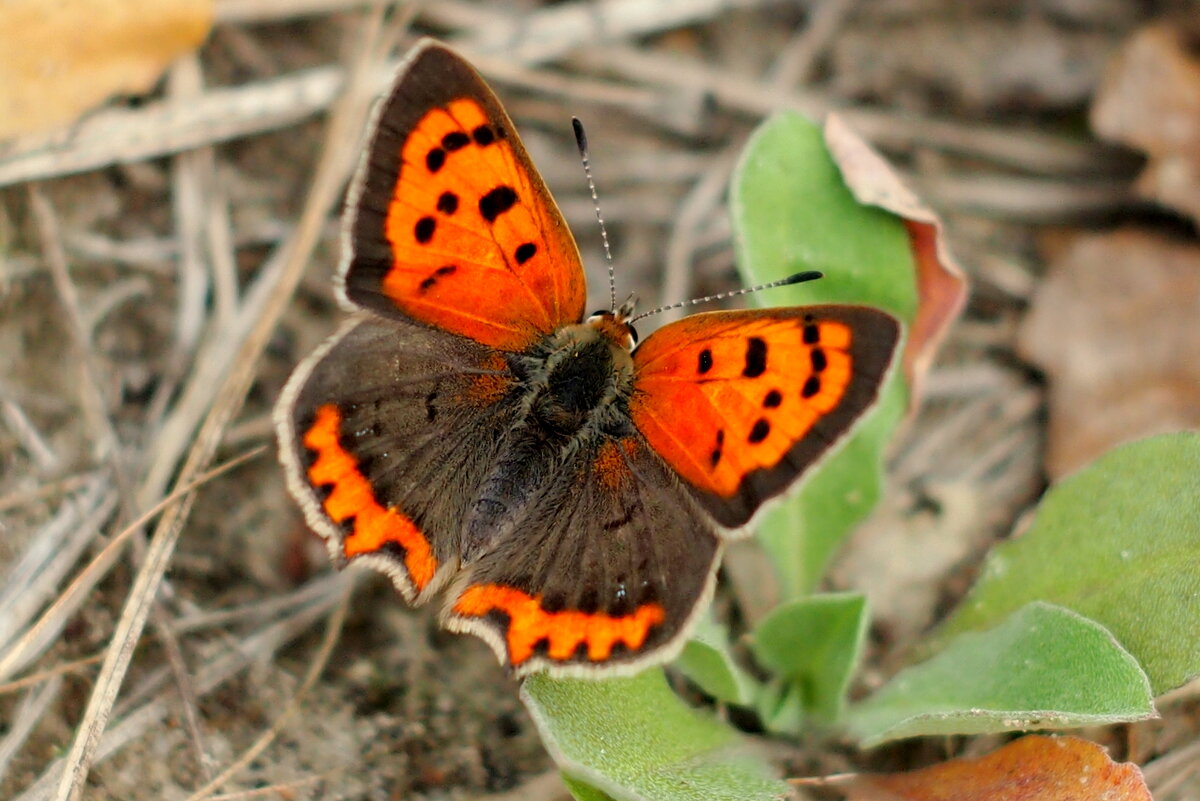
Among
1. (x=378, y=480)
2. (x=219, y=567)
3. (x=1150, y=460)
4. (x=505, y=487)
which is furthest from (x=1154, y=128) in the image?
(x=219, y=567)

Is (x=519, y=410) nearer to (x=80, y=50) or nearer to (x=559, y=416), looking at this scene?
(x=559, y=416)

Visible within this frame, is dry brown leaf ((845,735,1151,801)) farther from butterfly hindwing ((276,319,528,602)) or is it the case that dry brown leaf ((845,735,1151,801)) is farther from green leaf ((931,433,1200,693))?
butterfly hindwing ((276,319,528,602))

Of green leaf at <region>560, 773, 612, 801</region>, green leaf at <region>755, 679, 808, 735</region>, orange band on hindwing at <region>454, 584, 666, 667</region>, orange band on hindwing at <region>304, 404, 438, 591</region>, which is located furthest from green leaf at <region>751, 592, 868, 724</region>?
orange band on hindwing at <region>304, 404, 438, 591</region>

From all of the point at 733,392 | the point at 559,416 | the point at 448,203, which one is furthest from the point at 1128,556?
the point at 448,203

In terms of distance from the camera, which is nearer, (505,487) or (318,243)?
(505,487)

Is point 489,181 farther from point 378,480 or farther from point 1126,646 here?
point 1126,646
